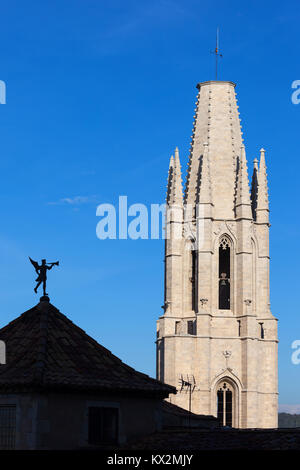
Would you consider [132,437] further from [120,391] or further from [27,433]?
[27,433]

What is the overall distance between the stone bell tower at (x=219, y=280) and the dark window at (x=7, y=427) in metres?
55.9

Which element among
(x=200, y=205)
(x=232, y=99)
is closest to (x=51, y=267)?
(x=200, y=205)

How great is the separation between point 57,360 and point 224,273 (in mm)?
61214

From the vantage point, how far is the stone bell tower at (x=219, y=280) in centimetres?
8325

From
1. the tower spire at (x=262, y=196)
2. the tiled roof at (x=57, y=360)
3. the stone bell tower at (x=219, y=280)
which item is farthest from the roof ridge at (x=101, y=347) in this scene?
the tower spire at (x=262, y=196)

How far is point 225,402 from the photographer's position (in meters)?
83.8

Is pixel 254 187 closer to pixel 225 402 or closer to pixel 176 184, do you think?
pixel 176 184

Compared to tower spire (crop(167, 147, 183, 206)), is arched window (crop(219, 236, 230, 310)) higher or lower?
lower

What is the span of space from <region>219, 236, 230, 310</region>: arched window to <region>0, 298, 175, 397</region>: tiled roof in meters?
58.1

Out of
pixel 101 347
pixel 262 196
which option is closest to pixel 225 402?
pixel 262 196

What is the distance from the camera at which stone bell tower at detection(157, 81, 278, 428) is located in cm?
8325

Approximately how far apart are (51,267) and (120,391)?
16.9ft

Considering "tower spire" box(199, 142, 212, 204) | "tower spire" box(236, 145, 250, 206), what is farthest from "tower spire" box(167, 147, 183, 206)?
"tower spire" box(236, 145, 250, 206)

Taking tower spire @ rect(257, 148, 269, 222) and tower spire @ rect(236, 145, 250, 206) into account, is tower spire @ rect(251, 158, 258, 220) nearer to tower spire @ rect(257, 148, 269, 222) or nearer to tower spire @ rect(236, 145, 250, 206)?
tower spire @ rect(257, 148, 269, 222)
